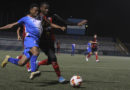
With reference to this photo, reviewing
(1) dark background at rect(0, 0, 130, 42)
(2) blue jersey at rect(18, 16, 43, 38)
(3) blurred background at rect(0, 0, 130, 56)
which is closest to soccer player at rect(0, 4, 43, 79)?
(2) blue jersey at rect(18, 16, 43, 38)

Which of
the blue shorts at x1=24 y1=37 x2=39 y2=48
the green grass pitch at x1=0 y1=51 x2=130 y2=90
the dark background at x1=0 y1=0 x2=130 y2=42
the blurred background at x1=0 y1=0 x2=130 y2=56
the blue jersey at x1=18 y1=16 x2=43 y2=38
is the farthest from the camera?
the dark background at x1=0 y1=0 x2=130 y2=42

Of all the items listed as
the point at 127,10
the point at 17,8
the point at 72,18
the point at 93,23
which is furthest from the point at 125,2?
the point at 17,8

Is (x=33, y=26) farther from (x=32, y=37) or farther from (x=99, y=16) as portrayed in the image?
(x=99, y=16)

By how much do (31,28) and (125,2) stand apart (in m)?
42.8

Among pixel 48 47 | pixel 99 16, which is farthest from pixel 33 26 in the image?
pixel 99 16

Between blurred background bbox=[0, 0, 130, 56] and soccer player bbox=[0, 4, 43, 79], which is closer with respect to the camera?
soccer player bbox=[0, 4, 43, 79]

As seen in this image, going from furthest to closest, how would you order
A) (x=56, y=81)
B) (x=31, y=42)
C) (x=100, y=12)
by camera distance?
(x=100, y=12) → (x=56, y=81) → (x=31, y=42)

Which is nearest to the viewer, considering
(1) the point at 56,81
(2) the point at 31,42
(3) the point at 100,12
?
(2) the point at 31,42

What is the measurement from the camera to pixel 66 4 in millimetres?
46844

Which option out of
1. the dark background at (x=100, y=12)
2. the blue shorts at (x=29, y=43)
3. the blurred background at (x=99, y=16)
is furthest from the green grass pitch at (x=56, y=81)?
the dark background at (x=100, y=12)

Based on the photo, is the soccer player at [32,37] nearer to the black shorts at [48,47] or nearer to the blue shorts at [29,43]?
the blue shorts at [29,43]

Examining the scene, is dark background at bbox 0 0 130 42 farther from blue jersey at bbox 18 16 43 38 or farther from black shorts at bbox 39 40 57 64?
blue jersey at bbox 18 16 43 38

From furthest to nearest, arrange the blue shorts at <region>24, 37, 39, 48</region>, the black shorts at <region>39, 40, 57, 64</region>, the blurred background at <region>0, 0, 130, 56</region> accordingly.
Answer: the blurred background at <region>0, 0, 130, 56</region>
the black shorts at <region>39, 40, 57, 64</region>
the blue shorts at <region>24, 37, 39, 48</region>

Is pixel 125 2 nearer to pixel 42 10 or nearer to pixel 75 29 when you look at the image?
pixel 75 29
